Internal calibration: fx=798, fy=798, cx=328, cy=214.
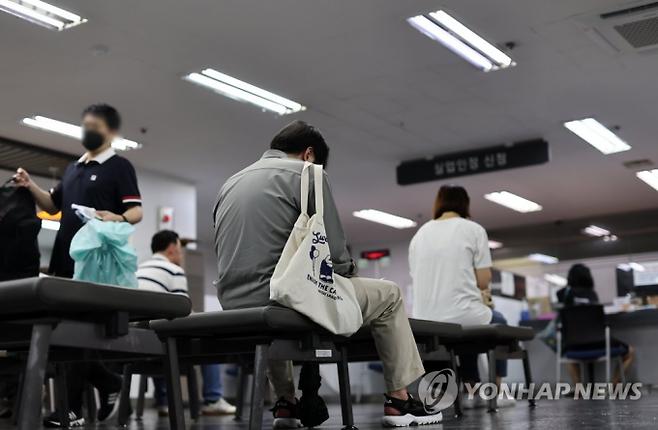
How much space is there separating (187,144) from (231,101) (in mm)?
1499

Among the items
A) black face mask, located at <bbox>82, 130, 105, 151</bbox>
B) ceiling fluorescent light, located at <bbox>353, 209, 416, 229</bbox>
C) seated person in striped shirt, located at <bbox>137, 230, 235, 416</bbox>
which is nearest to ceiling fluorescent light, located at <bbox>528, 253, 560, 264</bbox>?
ceiling fluorescent light, located at <bbox>353, 209, 416, 229</bbox>

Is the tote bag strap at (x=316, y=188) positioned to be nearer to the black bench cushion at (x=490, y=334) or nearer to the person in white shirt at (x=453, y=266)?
the black bench cushion at (x=490, y=334)

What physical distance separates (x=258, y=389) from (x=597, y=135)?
23.3ft

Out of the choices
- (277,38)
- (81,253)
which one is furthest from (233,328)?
Result: (277,38)

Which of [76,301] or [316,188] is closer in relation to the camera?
[76,301]

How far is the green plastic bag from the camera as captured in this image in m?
3.03

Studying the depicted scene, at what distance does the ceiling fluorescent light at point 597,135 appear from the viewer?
823cm

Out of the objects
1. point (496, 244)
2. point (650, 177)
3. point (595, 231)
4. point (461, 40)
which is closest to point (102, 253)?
point (461, 40)

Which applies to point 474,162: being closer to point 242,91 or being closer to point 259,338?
point 242,91

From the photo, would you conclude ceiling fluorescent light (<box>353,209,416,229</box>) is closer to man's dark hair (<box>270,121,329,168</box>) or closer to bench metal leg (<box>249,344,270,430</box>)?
man's dark hair (<box>270,121,329,168</box>)

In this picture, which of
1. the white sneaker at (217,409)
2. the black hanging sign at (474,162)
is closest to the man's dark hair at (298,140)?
the white sneaker at (217,409)

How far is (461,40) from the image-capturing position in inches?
239

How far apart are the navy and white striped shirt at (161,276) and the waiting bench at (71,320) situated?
290 cm

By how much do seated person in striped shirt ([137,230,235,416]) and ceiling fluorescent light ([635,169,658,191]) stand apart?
21.9 ft
